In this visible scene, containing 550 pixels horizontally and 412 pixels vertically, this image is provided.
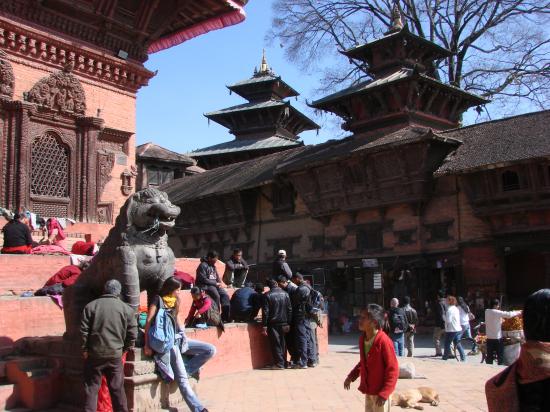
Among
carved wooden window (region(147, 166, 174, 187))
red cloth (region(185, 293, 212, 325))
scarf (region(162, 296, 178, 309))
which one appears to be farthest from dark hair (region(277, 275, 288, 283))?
carved wooden window (region(147, 166, 174, 187))

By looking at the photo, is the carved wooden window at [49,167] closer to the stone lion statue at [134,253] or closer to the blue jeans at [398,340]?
the stone lion statue at [134,253]

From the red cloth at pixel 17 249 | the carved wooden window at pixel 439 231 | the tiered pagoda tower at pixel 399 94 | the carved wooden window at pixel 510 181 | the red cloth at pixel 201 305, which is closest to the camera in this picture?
the red cloth at pixel 201 305

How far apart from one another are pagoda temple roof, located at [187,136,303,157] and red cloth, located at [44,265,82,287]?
27913 mm

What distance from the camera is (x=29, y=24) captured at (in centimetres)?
1151

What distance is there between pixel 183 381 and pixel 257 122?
113 feet

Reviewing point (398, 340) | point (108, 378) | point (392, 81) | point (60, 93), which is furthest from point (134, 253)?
point (392, 81)

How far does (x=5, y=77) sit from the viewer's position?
11242 mm

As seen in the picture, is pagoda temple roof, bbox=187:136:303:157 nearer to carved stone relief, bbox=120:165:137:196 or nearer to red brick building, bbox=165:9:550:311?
red brick building, bbox=165:9:550:311

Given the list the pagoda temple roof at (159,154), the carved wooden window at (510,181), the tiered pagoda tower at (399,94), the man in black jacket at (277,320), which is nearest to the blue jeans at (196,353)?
the man in black jacket at (277,320)

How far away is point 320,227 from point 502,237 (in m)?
7.59

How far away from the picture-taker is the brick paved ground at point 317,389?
264 inches

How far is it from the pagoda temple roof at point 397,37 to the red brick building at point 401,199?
2.7 inches

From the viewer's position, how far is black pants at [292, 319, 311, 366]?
9.59 meters

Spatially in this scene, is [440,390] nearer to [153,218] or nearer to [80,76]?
[153,218]
